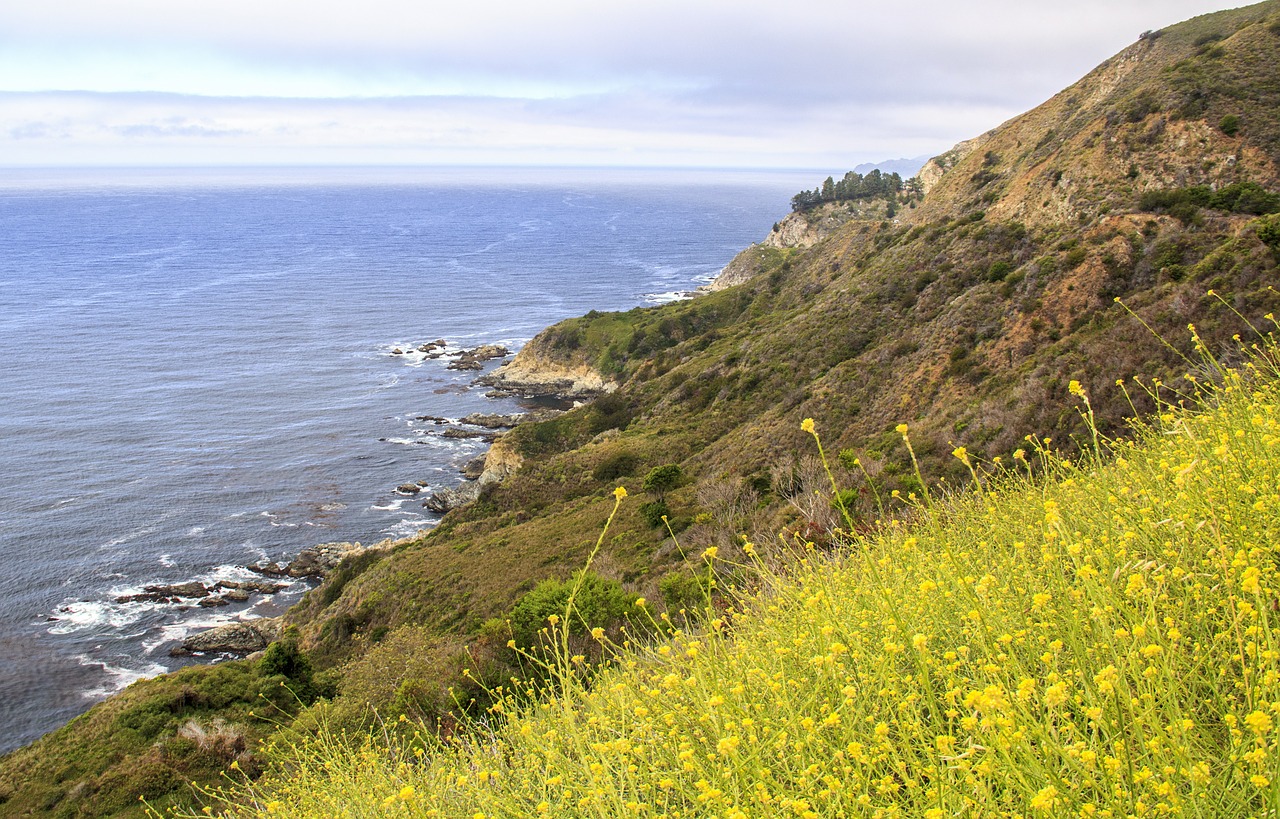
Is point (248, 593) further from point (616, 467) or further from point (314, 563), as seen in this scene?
point (616, 467)

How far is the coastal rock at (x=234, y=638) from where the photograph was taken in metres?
41.9

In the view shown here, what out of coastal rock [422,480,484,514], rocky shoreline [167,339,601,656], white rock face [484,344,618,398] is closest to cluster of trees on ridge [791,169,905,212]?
white rock face [484,344,618,398]

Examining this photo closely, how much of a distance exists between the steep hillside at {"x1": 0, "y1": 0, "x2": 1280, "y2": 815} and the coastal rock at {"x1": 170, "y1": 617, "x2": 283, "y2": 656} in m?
1.98

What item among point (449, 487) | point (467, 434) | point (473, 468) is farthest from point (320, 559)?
point (467, 434)

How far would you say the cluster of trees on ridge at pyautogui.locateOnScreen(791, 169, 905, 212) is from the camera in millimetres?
129000

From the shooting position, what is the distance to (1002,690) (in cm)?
339

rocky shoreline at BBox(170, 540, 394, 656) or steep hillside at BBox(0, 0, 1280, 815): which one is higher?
steep hillside at BBox(0, 0, 1280, 815)

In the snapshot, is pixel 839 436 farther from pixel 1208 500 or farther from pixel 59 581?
pixel 59 581

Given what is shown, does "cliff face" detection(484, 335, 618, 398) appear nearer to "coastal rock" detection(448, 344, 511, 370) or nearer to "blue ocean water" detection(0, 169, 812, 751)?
"coastal rock" detection(448, 344, 511, 370)

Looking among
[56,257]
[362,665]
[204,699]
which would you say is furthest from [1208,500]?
[56,257]

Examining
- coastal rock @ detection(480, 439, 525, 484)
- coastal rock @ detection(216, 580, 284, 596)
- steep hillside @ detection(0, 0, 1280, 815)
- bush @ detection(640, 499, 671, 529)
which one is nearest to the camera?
steep hillside @ detection(0, 0, 1280, 815)

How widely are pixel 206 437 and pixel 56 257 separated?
156 meters

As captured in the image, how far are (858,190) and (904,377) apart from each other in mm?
101441

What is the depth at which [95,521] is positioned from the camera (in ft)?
185
